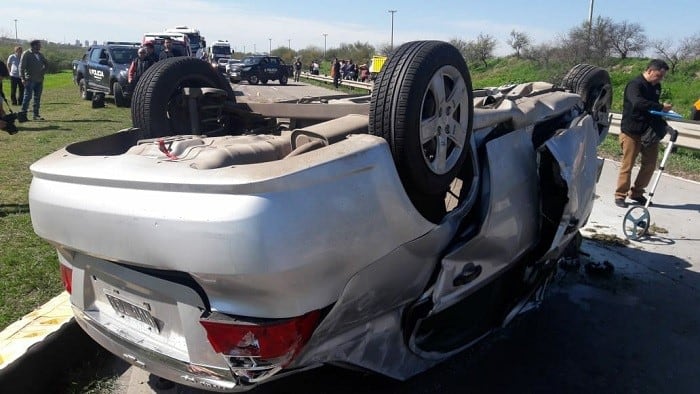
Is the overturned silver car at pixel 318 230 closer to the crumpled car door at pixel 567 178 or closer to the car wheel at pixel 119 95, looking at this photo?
the crumpled car door at pixel 567 178

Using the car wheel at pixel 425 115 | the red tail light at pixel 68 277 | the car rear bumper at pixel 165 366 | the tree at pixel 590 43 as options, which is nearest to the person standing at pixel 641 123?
the car wheel at pixel 425 115

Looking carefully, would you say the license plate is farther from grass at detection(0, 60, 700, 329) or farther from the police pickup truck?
the police pickup truck

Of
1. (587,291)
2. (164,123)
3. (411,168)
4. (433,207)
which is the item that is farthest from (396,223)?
(587,291)

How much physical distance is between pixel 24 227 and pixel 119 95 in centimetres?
1306

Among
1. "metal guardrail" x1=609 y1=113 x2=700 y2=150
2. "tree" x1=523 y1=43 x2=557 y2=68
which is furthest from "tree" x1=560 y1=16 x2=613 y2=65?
"metal guardrail" x1=609 y1=113 x2=700 y2=150

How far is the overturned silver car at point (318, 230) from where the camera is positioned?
2.14 m

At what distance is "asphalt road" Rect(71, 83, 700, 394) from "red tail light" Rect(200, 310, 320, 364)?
905 mm

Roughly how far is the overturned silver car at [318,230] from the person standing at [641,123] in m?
4.03

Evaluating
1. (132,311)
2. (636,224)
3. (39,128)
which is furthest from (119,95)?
(132,311)

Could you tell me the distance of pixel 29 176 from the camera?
290 inches

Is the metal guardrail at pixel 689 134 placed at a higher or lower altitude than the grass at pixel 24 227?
higher

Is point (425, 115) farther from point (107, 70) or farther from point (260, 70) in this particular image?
point (260, 70)

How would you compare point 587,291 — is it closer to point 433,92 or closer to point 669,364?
point 669,364

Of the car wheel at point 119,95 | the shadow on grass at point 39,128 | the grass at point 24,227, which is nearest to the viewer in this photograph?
the grass at point 24,227
